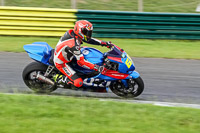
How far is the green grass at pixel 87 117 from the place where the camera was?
4.69 meters

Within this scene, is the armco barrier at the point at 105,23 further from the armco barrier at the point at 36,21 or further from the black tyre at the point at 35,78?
the black tyre at the point at 35,78

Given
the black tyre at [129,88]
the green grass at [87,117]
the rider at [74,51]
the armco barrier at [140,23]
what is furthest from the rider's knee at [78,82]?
the armco barrier at [140,23]

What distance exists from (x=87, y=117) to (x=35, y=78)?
8.03ft

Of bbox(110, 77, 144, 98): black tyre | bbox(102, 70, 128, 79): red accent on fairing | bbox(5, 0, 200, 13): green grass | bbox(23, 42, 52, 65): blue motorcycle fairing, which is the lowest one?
bbox(110, 77, 144, 98): black tyre

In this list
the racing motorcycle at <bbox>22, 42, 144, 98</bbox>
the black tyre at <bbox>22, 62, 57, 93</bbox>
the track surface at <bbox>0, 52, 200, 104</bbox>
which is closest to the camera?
the racing motorcycle at <bbox>22, 42, 144, 98</bbox>

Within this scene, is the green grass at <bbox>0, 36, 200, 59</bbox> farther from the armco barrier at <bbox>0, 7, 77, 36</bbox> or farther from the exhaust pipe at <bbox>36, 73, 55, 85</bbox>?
the exhaust pipe at <bbox>36, 73, 55, 85</bbox>

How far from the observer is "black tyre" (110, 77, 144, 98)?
6945mm

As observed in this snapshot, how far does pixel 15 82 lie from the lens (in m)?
8.21

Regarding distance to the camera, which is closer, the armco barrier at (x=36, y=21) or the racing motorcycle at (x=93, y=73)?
the racing motorcycle at (x=93, y=73)

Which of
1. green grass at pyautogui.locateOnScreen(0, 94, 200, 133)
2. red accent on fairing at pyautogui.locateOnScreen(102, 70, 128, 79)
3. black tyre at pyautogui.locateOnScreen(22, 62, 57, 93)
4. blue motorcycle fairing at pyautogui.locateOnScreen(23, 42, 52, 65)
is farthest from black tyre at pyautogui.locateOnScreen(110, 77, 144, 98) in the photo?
blue motorcycle fairing at pyautogui.locateOnScreen(23, 42, 52, 65)

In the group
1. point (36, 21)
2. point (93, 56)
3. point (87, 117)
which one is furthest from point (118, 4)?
point (87, 117)

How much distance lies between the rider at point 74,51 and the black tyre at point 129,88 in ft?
1.98

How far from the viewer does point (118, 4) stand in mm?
14539

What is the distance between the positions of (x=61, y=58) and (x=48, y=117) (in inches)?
77.7
